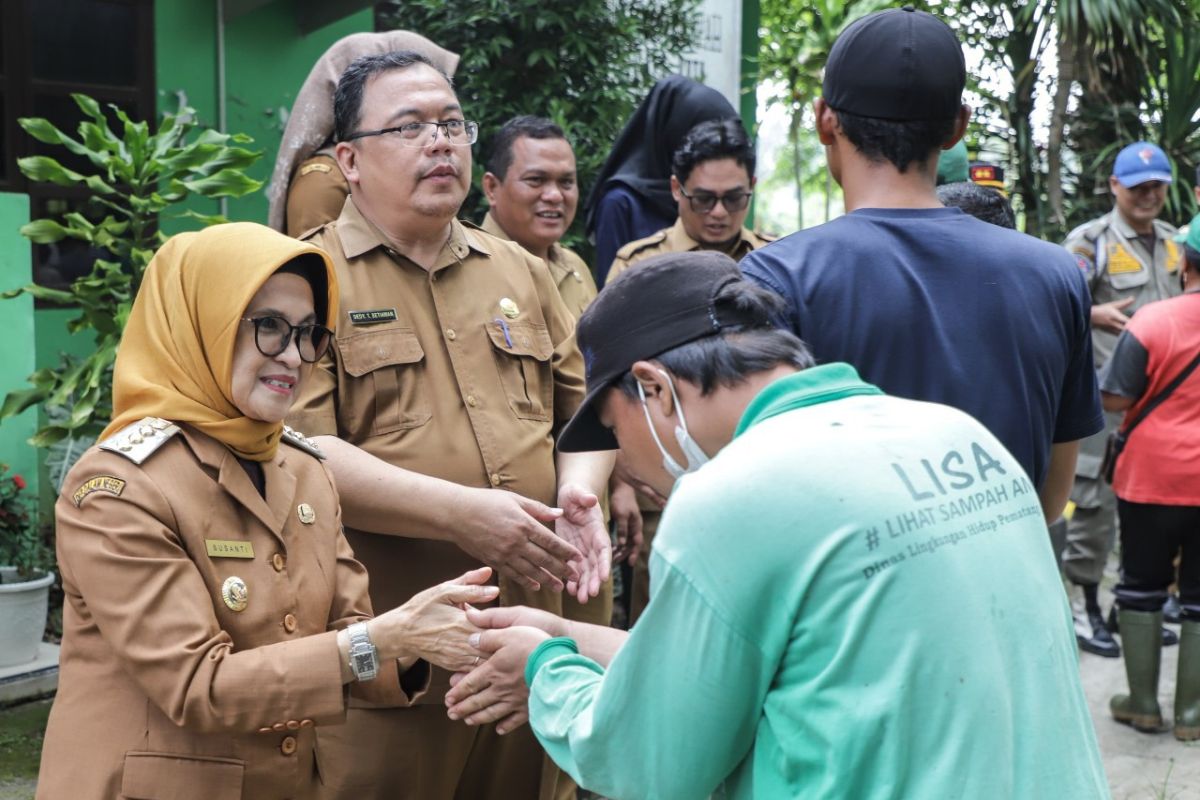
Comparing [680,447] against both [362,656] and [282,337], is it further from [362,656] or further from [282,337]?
[282,337]

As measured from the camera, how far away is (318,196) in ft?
12.5

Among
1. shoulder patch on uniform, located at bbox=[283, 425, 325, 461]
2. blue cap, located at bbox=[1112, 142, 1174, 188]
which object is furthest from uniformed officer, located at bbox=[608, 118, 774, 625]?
blue cap, located at bbox=[1112, 142, 1174, 188]

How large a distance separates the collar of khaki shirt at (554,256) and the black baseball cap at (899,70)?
229 cm

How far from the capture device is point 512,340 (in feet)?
10.6

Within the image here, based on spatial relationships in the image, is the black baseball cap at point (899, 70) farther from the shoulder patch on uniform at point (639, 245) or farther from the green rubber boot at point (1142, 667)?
the green rubber boot at point (1142, 667)

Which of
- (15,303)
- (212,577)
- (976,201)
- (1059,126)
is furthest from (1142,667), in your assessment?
(1059,126)

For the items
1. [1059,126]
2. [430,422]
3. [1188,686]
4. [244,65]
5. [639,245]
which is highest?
[244,65]

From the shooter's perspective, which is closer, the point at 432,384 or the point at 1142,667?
the point at 432,384

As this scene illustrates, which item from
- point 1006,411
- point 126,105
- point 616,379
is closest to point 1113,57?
point 126,105

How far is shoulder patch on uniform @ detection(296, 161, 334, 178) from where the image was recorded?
3.84 m

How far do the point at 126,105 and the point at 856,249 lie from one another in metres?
5.49

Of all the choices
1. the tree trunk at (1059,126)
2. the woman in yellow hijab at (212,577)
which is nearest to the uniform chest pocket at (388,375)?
the woman in yellow hijab at (212,577)

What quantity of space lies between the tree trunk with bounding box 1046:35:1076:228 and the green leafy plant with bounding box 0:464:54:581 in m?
7.80

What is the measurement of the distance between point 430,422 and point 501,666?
0.96 metres
